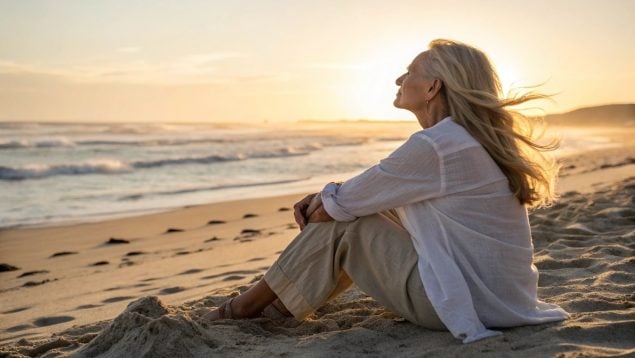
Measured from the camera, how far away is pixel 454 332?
9.23ft

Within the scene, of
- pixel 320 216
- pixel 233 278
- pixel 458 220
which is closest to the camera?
pixel 458 220

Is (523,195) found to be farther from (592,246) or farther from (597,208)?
(597,208)

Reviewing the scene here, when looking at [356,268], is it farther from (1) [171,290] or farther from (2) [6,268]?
(2) [6,268]

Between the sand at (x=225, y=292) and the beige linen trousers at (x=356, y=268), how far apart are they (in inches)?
6.2

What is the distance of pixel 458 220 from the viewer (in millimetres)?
2824

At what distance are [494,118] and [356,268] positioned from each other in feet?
3.05

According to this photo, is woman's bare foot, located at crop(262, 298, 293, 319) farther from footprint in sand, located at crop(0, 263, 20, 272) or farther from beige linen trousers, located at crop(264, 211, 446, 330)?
footprint in sand, located at crop(0, 263, 20, 272)

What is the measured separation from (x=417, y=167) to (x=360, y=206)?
33cm

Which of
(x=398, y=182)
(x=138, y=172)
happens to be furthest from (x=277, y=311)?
(x=138, y=172)

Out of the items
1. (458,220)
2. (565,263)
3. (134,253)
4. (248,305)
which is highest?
(458,220)

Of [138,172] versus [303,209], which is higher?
[303,209]

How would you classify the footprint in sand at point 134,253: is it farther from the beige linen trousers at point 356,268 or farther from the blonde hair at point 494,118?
the blonde hair at point 494,118

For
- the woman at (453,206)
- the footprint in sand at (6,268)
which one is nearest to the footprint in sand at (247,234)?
the footprint in sand at (6,268)

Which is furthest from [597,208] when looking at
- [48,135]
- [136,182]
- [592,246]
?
[48,135]
